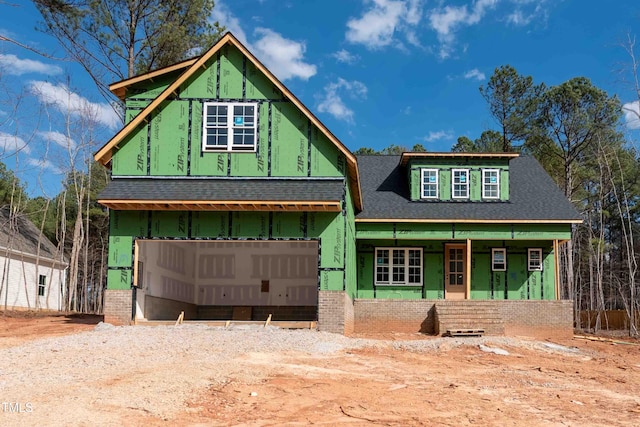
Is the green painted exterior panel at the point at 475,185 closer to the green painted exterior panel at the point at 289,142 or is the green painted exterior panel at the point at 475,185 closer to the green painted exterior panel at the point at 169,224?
the green painted exterior panel at the point at 289,142

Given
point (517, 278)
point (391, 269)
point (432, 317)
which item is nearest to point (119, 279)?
point (391, 269)

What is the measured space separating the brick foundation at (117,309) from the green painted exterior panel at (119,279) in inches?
8.1

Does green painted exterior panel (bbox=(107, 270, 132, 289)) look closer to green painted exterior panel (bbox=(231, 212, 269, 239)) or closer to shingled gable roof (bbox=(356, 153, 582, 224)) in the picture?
green painted exterior panel (bbox=(231, 212, 269, 239))

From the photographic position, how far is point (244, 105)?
759 inches

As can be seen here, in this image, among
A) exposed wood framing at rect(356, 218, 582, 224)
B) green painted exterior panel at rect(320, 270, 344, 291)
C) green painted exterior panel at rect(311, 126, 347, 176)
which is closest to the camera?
green painted exterior panel at rect(320, 270, 344, 291)

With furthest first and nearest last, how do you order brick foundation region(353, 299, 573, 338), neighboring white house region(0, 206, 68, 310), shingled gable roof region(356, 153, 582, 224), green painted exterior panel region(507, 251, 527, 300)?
neighboring white house region(0, 206, 68, 310), green painted exterior panel region(507, 251, 527, 300), shingled gable roof region(356, 153, 582, 224), brick foundation region(353, 299, 573, 338)

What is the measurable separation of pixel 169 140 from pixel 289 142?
369 centimetres

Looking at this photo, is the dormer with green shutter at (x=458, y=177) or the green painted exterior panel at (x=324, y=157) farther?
the dormer with green shutter at (x=458, y=177)

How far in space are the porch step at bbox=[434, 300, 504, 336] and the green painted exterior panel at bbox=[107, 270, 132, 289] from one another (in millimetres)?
Result: 10501

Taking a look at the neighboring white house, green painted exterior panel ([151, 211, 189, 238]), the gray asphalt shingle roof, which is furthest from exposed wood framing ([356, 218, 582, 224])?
the neighboring white house

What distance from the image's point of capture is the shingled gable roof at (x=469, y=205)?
2350 centimetres

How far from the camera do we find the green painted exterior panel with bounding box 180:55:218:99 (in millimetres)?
19375

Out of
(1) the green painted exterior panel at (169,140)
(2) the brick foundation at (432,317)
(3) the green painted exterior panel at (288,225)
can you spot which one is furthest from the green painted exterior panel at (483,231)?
(1) the green painted exterior panel at (169,140)

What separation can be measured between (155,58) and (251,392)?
76.4ft
